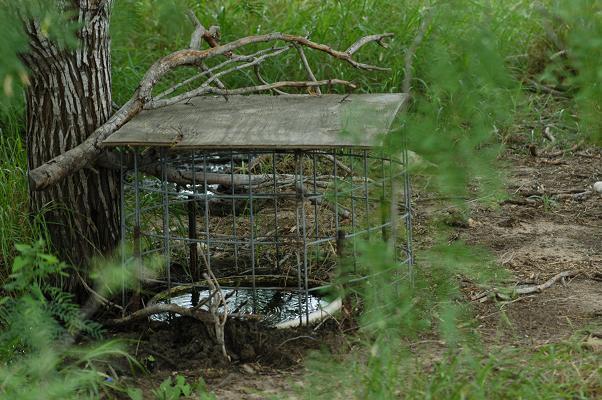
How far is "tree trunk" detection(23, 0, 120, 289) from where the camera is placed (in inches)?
157

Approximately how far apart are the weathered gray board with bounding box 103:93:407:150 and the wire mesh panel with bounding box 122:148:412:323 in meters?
0.13

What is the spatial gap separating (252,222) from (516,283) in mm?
1249

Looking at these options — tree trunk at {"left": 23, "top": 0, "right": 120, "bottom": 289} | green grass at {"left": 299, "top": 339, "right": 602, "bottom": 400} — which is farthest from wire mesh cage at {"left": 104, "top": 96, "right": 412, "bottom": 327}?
green grass at {"left": 299, "top": 339, "right": 602, "bottom": 400}

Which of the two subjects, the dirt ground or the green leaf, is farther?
the dirt ground

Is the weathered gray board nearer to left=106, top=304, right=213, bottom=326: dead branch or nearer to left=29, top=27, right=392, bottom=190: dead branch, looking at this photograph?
left=29, top=27, right=392, bottom=190: dead branch

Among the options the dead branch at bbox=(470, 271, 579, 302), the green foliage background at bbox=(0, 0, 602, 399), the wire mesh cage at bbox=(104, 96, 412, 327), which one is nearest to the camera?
the green foliage background at bbox=(0, 0, 602, 399)

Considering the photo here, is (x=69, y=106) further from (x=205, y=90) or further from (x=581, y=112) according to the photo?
(x=581, y=112)

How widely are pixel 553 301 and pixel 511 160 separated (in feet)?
8.33

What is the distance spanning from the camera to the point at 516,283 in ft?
14.2

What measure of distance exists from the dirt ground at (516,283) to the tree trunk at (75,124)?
0.56 m

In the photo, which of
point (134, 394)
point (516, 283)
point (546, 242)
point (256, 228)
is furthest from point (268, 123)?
point (546, 242)

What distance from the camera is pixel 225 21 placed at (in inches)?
261

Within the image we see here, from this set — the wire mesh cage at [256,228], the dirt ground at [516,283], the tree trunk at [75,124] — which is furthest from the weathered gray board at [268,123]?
the dirt ground at [516,283]

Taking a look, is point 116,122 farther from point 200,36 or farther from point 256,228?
point 256,228
